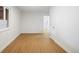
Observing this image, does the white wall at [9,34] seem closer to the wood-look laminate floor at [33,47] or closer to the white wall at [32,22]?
the wood-look laminate floor at [33,47]

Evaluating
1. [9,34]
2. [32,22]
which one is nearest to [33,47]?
[9,34]

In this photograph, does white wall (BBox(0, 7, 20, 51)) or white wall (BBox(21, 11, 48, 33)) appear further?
white wall (BBox(21, 11, 48, 33))

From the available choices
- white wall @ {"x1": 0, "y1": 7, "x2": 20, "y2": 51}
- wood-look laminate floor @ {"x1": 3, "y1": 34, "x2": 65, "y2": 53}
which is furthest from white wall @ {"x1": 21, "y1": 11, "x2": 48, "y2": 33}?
wood-look laminate floor @ {"x1": 3, "y1": 34, "x2": 65, "y2": 53}

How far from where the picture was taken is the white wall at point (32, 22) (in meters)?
9.00

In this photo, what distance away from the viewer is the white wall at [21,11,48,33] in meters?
9.00

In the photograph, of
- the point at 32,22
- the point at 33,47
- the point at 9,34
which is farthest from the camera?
the point at 32,22

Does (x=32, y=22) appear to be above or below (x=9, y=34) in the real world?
above

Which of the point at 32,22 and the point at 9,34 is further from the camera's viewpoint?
the point at 32,22

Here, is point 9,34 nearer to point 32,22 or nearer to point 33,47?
point 33,47

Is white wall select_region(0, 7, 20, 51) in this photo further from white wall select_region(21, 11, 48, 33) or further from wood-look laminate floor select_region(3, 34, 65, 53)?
white wall select_region(21, 11, 48, 33)

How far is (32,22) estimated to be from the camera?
914 centimetres

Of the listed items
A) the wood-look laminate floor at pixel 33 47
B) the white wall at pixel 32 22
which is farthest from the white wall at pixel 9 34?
the white wall at pixel 32 22
